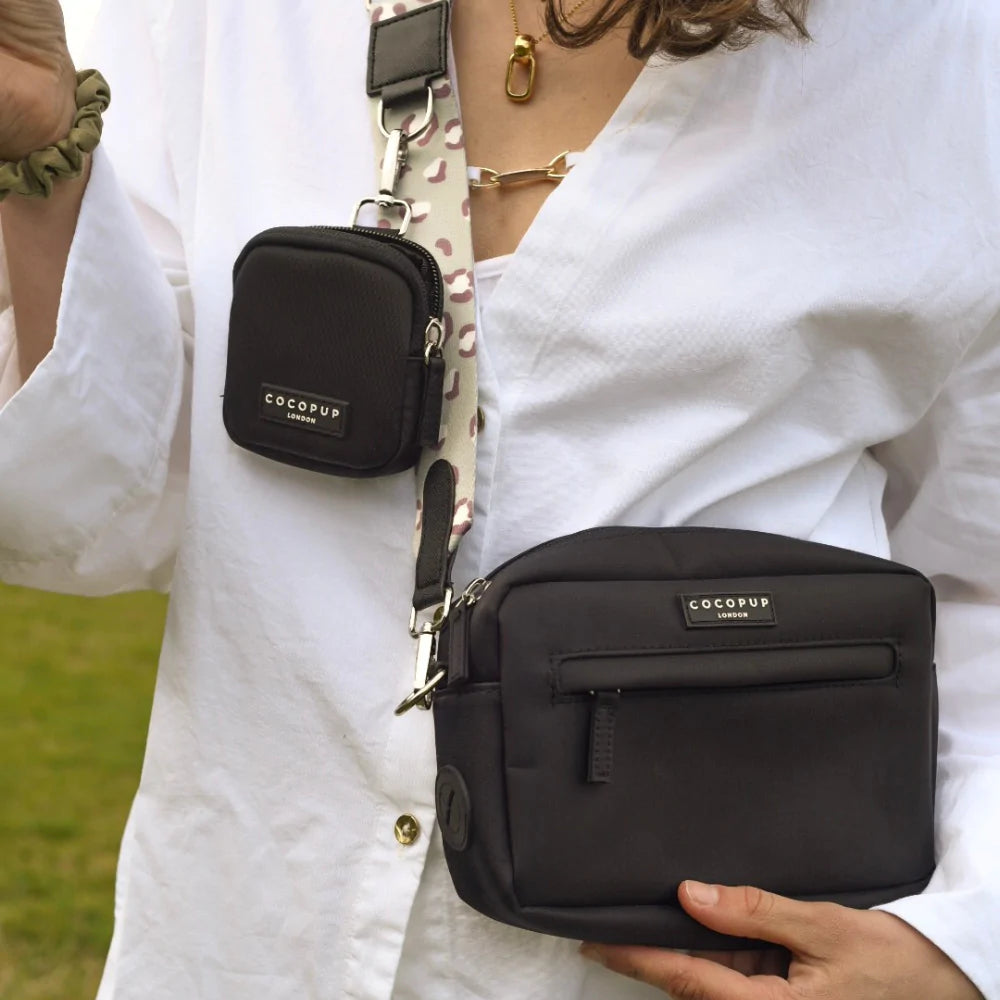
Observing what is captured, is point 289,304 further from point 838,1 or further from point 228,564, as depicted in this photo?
point 838,1

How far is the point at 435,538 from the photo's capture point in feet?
3.39

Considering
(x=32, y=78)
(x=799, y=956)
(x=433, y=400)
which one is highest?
(x=32, y=78)

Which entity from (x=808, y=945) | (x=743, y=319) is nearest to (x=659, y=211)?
(x=743, y=319)

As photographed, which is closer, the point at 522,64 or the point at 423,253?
the point at 423,253

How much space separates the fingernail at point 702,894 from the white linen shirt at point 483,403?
0.46 feet

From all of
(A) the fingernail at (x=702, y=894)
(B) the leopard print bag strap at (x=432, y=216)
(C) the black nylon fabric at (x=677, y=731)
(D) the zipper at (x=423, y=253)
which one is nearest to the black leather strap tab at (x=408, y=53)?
(B) the leopard print bag strap at (x=432, y=216)

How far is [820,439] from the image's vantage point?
1112 millimetres

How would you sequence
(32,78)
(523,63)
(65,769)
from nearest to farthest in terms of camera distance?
(32,78), (523,63), (65,769)

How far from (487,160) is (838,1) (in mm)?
329

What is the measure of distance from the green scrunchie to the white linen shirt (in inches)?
1.9

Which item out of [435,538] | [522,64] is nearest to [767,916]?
[435,538]

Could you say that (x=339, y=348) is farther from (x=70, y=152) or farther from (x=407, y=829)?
(x=407, y=829)

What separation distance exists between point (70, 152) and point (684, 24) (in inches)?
19.6

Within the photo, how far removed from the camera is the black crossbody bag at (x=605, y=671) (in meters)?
0.97
